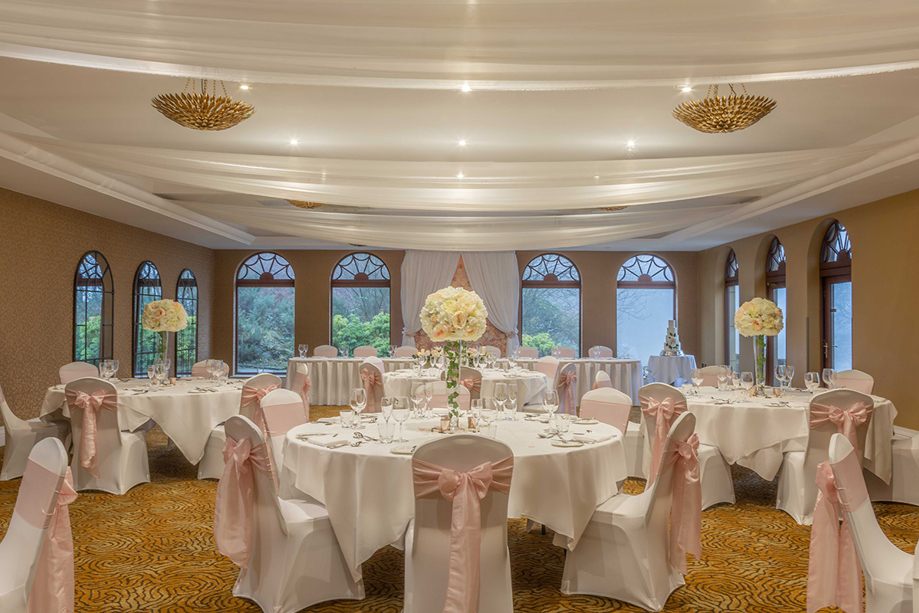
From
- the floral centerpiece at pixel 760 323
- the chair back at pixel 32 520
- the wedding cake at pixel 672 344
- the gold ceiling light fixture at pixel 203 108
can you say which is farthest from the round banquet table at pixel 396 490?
the wedding cake at pixel 672 344

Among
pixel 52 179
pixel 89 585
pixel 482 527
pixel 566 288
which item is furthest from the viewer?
pixel 566 288

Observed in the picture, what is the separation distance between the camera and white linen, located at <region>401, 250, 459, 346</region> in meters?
13.5

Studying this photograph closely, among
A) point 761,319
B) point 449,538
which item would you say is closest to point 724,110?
point 761,319

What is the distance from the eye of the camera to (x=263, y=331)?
13.9 meters

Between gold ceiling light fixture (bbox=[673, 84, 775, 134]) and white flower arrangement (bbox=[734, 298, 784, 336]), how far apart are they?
1.82 meters

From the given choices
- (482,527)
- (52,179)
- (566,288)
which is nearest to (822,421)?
(482,527)

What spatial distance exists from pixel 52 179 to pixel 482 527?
6.53 metres

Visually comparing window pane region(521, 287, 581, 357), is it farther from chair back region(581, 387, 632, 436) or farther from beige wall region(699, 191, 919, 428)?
chair back region(581, 387, 632, 436)

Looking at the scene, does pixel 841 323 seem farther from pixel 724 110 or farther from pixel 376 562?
pixel 376 562

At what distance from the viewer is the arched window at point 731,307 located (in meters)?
12.7

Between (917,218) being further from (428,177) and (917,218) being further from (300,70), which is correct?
(300,70)

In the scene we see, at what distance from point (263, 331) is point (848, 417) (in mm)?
11474

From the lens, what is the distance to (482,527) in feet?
9.38

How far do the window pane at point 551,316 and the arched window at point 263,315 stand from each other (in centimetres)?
493
